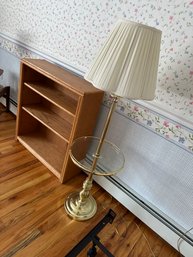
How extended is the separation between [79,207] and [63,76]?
3.00 ft

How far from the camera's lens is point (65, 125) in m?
1.68

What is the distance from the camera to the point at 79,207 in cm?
144

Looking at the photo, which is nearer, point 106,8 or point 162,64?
point 162,64

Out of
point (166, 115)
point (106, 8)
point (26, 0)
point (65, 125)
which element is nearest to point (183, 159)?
point (166, 115)

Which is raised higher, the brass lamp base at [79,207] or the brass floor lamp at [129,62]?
the brass floor lamp at [129,62]

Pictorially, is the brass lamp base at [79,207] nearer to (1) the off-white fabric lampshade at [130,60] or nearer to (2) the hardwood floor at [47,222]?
(2) the hardwood floor at [47,222]

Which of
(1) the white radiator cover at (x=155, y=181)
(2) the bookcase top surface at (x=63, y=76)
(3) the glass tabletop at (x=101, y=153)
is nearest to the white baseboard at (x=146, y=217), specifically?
(1) the white radiator cover at (x=155, y=181)

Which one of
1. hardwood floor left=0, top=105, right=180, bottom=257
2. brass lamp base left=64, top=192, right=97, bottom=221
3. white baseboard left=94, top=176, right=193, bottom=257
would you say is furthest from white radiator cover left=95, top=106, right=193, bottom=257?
brass lamp base left=64, top=192, right=97, bottom=221

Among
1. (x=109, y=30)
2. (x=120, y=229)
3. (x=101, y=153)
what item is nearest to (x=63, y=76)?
(x=109, y=30)

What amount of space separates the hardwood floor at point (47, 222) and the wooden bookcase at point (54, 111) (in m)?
0.14

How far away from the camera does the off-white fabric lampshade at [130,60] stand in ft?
2.67

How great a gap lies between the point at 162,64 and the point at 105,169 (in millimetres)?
854

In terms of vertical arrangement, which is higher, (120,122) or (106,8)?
(106,8)

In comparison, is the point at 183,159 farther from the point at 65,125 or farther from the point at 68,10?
the point at 68,10
